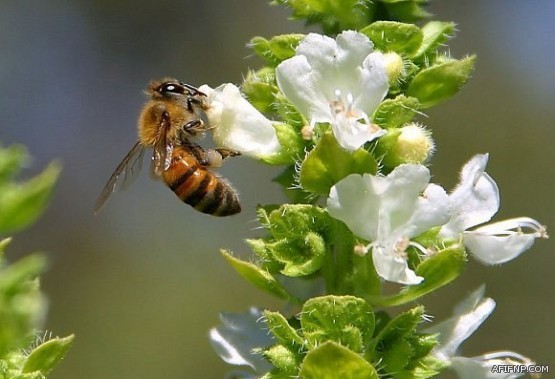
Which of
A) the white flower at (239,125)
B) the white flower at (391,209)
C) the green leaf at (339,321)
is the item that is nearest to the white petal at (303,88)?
the white flower at (239,125)

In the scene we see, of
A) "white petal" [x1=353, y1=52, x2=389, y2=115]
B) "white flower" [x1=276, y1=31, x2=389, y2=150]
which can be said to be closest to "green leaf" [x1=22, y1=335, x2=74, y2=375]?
"white flower" [x1=276, y1=31, x2=389, y2=150]

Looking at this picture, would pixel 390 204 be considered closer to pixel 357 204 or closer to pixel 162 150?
pixel 357 204

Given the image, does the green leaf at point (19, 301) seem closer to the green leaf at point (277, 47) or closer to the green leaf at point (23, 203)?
the green leaf at point (23, 203)

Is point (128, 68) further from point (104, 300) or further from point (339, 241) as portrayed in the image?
point (339, 241)

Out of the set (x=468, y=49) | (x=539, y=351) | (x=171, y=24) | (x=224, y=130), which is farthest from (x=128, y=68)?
(x=224, y=130)

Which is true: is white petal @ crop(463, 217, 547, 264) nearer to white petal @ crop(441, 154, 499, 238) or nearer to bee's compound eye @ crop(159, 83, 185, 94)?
white petal @ crop(441, 154, 499, 238)

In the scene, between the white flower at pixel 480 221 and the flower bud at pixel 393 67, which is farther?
the white flower at pixel 480 221

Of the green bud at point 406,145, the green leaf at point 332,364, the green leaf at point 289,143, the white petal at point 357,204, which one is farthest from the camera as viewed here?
the green leaf at point 289,143
